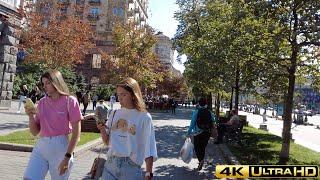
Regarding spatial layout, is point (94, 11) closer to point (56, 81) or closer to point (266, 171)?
point (56, 81)

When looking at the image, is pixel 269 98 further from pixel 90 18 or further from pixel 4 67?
pixel 90 18

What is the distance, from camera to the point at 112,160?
14.7 ft

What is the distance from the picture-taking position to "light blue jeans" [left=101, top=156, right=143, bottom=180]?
4398mm

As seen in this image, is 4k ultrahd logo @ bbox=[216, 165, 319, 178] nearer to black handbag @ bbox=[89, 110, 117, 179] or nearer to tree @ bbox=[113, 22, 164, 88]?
black handbag @ bbox=[89, 110, 117, 179]

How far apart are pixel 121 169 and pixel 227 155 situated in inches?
376

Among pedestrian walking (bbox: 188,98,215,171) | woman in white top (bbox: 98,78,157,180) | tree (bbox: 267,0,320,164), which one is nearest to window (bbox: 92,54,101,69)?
tree (bbox: 267,0,320,164)

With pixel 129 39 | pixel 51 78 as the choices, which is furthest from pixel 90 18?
pixel 51 78

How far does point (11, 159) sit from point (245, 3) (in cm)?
742

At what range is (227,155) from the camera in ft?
44.6

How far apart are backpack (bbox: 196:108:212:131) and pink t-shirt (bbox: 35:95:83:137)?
6.20 m

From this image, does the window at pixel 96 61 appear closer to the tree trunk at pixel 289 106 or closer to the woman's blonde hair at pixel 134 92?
the tree trunk at pixel 289 106

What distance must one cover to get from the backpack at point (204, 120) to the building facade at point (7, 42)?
490 inches

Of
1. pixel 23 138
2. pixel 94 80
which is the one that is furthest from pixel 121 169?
pixel 94 80

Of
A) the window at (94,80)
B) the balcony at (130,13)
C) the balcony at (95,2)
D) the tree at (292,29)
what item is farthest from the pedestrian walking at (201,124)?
the balcony at (95,2)
